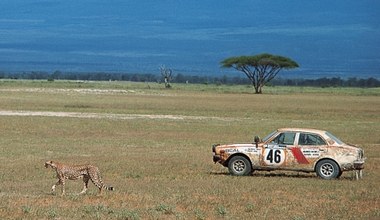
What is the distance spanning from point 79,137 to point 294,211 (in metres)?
22.6

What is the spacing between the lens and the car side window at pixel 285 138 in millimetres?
23953

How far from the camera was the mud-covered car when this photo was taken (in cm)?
2362

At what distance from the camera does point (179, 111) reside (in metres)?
62.4

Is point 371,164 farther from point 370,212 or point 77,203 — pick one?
point 77,203

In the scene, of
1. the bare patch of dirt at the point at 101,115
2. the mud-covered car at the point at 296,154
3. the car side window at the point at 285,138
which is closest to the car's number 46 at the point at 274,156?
the mud-covered car at the point at 296,154

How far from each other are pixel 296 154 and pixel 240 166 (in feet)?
5.07

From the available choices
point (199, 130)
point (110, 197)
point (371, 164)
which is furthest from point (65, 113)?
point (110, 197)

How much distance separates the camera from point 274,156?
2384 centimetres

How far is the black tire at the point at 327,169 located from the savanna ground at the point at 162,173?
0.26 m

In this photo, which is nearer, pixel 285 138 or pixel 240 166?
pixel 285 138

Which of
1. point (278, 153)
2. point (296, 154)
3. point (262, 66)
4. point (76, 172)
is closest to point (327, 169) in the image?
point (296, 154)

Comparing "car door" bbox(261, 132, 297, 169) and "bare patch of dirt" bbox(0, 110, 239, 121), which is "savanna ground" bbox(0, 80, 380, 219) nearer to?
"bare patch of dirt" bbox(0, 110, 239, 121)

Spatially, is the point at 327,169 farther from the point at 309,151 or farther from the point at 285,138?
the point at 285,138

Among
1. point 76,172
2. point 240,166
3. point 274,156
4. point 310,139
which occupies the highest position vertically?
point 310,139
